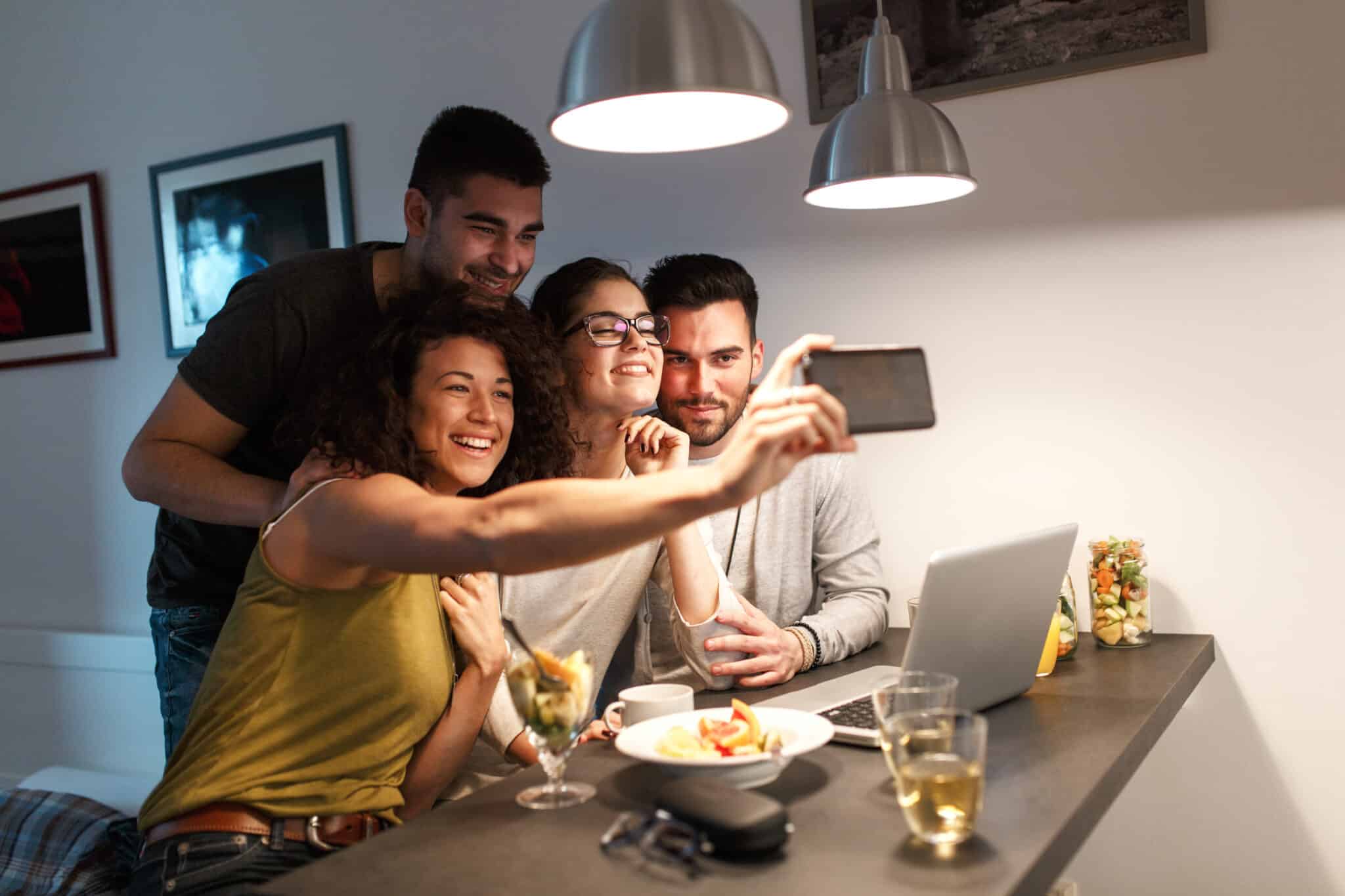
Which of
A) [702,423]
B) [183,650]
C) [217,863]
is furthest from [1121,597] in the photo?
[183,650]

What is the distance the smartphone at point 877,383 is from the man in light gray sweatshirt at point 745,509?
87cm

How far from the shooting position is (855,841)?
113 centimetres

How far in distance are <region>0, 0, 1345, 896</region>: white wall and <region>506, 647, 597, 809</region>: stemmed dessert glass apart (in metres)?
1.28

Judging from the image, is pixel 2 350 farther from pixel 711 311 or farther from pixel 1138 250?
pixel 1138 250

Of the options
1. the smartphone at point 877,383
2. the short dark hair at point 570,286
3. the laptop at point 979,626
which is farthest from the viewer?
the short dark hair at point 570,286

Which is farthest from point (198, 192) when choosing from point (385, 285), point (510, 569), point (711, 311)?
point (510, 569)

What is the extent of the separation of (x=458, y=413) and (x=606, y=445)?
17.8 inches

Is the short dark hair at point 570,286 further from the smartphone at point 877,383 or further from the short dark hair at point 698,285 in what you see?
the smartphone at point 877,383

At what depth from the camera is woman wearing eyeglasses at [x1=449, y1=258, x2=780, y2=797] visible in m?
1.92

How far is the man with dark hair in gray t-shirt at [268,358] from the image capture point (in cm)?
187

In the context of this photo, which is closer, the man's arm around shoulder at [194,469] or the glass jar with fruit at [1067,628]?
the man's arm around shoulder at [194,469]

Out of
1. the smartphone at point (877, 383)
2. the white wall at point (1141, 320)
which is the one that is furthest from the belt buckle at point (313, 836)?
the white wall at point (1141, 320)

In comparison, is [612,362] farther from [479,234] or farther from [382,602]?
[382,602]

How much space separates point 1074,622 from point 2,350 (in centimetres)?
326
